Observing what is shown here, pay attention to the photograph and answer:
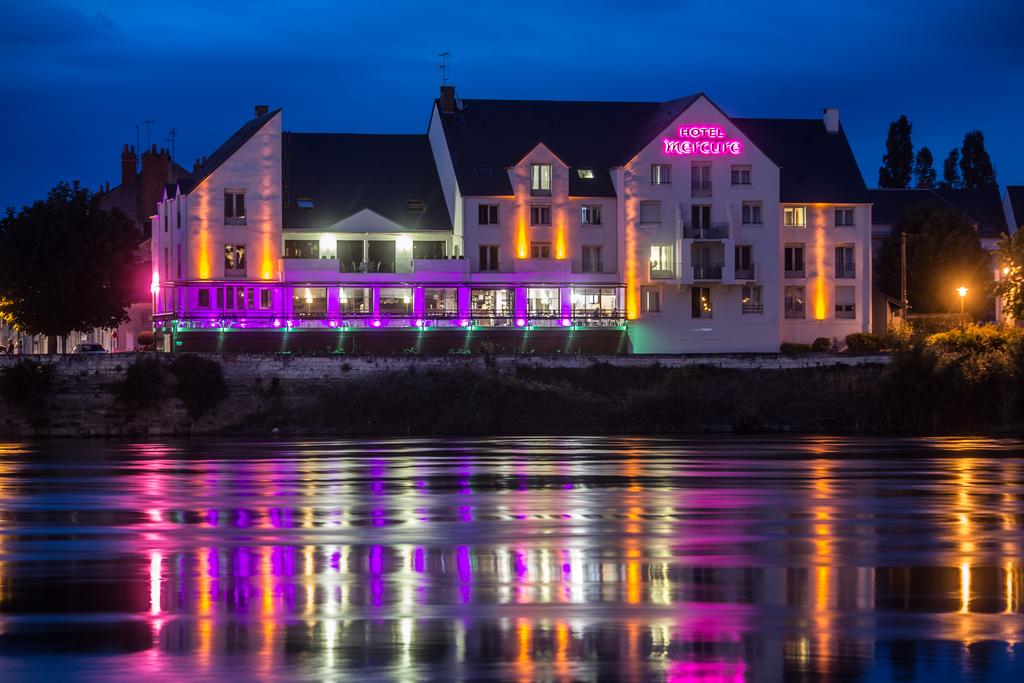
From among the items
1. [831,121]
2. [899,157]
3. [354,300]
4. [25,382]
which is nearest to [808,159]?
[831,121]

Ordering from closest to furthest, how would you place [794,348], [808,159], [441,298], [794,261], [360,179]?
1. [441,298]
2. [794,348]
3. [794,261]
4. [360,179]
5. [808,159]

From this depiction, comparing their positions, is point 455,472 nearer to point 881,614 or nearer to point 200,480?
point 200,480

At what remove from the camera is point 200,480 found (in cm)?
4278

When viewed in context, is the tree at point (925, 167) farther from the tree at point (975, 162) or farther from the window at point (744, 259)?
the window at point (744, 259)

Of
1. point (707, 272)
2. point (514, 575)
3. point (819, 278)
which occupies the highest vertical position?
point (707, 272)

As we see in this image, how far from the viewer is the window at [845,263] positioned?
9438cm

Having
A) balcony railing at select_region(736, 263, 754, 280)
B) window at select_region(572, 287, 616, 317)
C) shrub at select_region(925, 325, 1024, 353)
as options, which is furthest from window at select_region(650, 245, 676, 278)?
shrub at select_region(925, 325, 1024, 353)

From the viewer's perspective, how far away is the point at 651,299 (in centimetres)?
9169

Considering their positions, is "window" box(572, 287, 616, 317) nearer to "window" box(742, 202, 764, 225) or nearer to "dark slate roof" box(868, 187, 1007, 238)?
"window" box(742, 202, 764, 225)

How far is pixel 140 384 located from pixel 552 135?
34.5 metres

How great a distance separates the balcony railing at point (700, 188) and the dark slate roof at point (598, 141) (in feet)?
12.2

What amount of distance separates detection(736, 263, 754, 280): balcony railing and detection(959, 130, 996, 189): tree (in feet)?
264

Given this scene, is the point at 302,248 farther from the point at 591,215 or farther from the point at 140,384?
the point at 140,384

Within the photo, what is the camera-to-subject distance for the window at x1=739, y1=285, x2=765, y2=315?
92062 millimetres
